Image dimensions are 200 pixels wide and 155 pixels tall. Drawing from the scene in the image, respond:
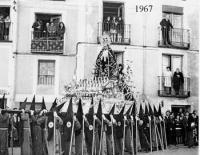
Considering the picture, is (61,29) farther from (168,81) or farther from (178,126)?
(178,126)

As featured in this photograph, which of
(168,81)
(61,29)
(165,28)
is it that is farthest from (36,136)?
(165,28)

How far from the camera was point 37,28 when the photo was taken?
10.6 m

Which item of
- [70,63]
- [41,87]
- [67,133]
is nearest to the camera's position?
[67,133]

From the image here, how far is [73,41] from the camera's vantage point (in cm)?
1102

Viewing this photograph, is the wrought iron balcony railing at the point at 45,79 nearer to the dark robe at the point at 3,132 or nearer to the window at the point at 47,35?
the window at the point at 47,35

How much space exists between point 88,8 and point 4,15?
2.14 meters

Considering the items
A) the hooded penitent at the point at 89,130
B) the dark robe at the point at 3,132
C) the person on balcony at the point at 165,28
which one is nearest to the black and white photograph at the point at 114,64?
the person on balcony at the point at 165,28

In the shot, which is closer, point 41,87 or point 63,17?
point 41,87

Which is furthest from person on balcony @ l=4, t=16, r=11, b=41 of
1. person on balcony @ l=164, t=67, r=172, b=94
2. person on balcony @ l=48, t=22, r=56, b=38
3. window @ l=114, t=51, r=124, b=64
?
person on balcony @ l=164, t=67, r=172, b=94

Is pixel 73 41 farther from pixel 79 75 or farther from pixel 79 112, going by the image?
pixel 79 112

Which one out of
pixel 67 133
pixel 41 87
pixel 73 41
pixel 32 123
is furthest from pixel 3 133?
pixel 73 41

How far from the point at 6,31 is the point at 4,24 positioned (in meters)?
0.17

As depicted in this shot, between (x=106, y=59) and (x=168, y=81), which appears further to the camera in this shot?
(x=106, y=59)

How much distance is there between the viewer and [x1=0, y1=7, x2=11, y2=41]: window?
33.1 feet
